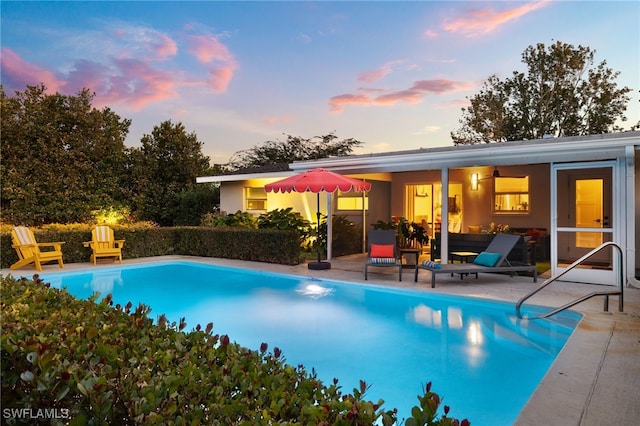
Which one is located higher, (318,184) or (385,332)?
(318,184)

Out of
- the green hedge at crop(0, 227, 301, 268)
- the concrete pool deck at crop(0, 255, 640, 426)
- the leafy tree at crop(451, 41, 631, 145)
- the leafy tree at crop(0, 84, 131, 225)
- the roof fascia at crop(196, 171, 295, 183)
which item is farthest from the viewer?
the leafy tree at crop(451, 41, 631, 145)

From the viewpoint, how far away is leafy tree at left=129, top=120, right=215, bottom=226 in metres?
21.6

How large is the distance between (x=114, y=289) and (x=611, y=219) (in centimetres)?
1036

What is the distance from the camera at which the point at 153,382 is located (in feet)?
6.37

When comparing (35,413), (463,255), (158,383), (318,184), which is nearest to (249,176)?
(318,184)

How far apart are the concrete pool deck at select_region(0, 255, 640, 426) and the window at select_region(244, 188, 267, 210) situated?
24.0ft

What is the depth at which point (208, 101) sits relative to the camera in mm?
19438

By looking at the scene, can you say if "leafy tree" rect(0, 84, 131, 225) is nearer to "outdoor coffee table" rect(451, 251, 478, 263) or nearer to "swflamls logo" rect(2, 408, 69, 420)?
"outdoor coffee table" rect(451, 251, 478, 263)

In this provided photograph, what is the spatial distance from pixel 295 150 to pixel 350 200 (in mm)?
23757

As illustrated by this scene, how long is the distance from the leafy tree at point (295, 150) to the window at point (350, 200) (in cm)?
2191

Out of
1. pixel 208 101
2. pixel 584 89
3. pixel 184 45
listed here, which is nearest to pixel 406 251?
pixel 184 45

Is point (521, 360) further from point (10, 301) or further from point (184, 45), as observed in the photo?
point (184, 45)

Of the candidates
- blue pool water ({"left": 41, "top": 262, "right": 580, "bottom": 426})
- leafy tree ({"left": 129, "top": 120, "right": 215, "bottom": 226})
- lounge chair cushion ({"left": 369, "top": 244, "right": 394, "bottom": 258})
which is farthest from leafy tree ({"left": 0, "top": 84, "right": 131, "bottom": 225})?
lounge chair cushion ({"left": 369, "top": 244, "right": 394, "bottom": 258})

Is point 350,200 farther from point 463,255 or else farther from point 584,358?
point 584,358
